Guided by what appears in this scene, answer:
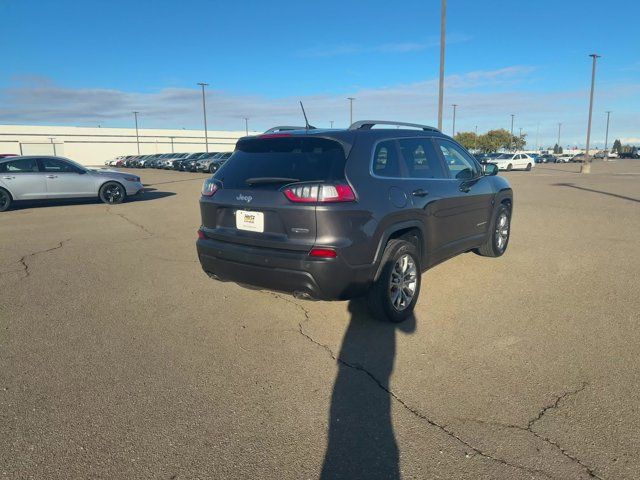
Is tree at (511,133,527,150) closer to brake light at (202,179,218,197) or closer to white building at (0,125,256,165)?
white building at (0,125,256,165)

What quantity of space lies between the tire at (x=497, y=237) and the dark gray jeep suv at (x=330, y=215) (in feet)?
6.00

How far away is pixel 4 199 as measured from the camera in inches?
511

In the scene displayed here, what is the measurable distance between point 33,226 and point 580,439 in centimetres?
1083

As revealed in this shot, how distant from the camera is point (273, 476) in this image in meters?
2.38

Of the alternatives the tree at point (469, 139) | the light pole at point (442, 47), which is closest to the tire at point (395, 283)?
the light pole at point (442, 47)

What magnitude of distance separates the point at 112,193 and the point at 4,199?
2771 millimetres

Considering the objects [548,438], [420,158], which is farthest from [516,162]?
[548,438]

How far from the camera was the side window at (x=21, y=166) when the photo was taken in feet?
42.5

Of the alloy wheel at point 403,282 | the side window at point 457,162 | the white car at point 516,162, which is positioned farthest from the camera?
the white car at point 516,162

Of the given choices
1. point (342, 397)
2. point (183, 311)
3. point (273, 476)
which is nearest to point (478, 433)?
point (342, 397)

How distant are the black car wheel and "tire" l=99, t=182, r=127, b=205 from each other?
2.33m

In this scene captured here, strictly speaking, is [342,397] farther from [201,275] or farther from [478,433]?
[201,275]

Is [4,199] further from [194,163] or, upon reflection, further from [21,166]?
[194,163]

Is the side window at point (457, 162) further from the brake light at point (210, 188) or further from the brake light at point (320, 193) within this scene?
the brake light at point (210, 188)
